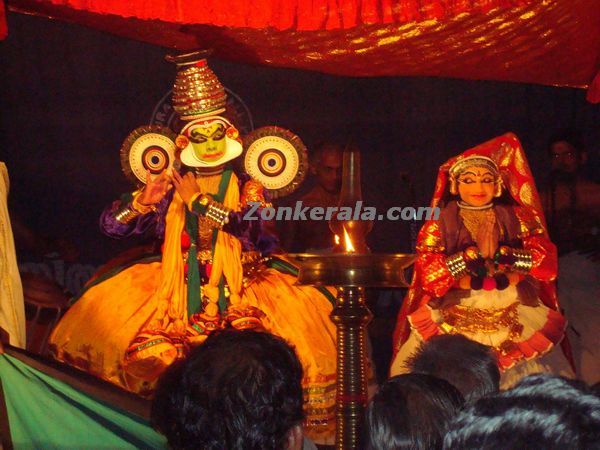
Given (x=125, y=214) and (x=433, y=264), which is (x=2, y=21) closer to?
(x=125, y=214)

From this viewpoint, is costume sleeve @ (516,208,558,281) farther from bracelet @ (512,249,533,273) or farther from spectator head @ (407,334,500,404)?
spectator head @ (407,334,500,404)

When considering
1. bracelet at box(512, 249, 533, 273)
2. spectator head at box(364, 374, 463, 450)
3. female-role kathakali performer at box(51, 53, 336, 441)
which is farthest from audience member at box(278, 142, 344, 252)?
spectator head at box(364, 374, 463, 450)

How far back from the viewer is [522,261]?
425cm

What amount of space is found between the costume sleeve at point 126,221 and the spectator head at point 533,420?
3.44 metres

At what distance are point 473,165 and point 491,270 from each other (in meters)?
0.50

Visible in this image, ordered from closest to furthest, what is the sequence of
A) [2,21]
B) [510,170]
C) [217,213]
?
[2,21] < [217,213] < [510,170]

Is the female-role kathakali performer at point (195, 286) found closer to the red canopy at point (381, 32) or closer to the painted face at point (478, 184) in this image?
the red canopy at point (381, 32)

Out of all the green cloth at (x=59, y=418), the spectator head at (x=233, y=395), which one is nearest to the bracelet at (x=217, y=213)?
the green cloth at (x=59, y=418)

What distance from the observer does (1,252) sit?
3.29 m

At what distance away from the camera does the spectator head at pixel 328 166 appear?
5.12 meters

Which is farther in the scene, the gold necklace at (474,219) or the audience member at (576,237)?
the audience member at (576,237)

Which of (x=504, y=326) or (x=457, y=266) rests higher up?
(x=457, y=266)

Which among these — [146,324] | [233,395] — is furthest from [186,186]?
[233,395]

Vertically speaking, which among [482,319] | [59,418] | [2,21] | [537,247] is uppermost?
[2,21]
